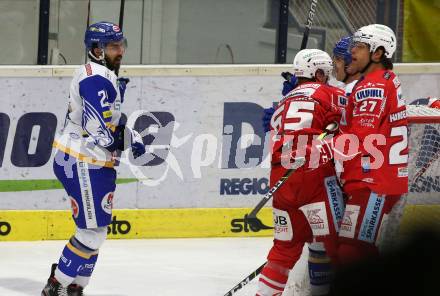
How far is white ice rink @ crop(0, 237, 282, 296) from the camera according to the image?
17.0 feet

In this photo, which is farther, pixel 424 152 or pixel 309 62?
pixel 424 152

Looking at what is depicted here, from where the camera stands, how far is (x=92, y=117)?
452 centimetres

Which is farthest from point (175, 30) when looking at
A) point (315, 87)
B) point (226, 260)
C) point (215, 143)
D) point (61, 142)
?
point (315, 87)

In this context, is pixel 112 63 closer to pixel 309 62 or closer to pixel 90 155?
pixel 90 155

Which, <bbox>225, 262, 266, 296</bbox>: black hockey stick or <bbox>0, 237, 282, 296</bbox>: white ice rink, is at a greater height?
<bbox>225, 262, 266, 296</bbox>: black hockey stick

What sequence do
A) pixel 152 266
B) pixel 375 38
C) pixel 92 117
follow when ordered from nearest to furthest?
pixel 375 38
pixel 92 117
pixel 152 266

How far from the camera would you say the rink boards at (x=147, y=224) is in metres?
6.47

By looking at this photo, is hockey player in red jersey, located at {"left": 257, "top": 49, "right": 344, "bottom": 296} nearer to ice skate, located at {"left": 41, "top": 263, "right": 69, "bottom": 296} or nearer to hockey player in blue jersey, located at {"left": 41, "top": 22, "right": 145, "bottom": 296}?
hockey player in blue jersey, located at {"left": 41, "top": 22, "right": 145, "bottom": 296}

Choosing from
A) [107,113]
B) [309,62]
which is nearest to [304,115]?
[309,62]

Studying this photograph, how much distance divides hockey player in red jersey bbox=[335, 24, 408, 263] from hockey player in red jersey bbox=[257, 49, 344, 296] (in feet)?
0.37

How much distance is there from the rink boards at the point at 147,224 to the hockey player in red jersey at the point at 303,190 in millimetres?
2694

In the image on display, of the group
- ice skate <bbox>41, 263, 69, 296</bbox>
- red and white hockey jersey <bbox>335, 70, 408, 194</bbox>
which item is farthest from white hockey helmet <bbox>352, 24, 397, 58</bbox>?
ice skate <bbox>41, 263, 69, 296</bbox>

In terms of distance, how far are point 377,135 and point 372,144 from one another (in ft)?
0.20

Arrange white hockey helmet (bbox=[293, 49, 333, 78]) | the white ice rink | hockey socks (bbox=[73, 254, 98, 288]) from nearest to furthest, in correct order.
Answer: white hockey helmet (bbox=[293, 49, 333, 78])
hockey socks (bbox=[73, 254, 98, 288])
the white ice rink
